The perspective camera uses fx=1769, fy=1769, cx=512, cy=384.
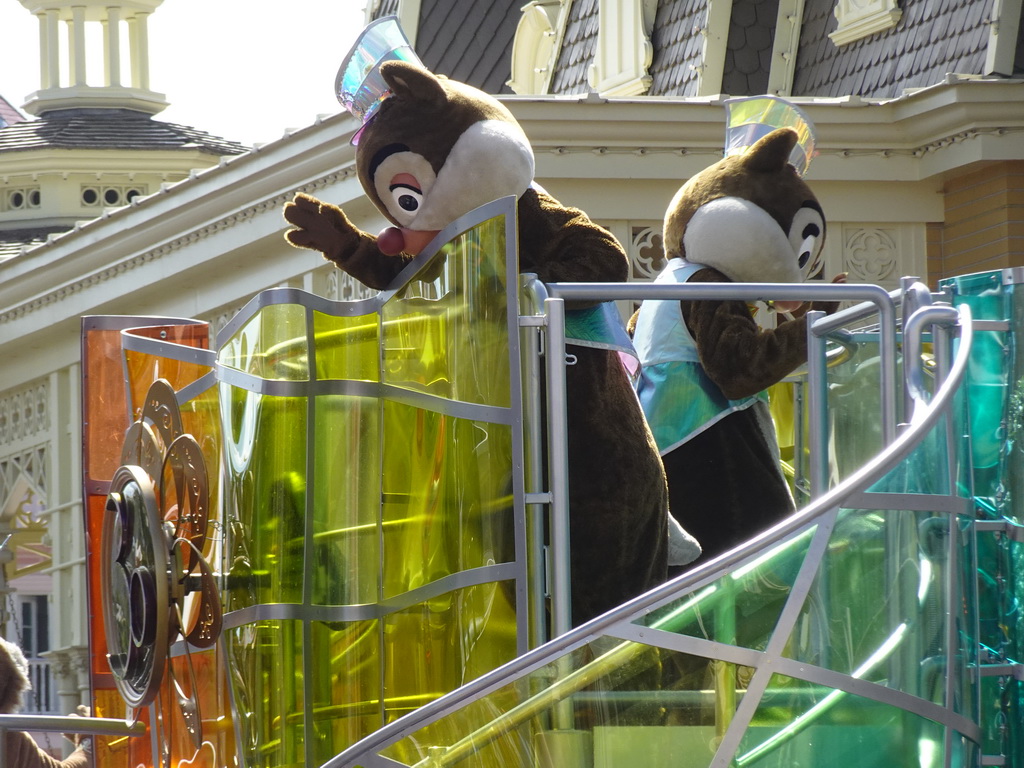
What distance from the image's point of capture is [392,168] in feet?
13.7

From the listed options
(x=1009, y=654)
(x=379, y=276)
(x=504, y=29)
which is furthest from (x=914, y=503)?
(x=504, y=29)

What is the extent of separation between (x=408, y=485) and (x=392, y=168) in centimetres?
97

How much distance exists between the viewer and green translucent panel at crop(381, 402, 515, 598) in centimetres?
331

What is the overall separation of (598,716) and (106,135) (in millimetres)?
15539

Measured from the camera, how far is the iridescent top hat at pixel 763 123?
16.6 ft

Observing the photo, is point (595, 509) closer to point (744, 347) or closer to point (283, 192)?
point (744, 347)

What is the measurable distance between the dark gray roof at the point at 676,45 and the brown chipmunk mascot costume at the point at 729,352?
4.08m

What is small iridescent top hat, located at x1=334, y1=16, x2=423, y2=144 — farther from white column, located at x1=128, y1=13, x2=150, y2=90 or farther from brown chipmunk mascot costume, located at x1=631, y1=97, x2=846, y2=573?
white column, located at x1=128, y1=13, x2=150, y2=90

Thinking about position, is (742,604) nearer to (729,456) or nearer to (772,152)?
(729,456)

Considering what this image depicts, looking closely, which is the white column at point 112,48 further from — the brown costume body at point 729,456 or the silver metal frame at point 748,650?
the silver metal frame at point 748,650

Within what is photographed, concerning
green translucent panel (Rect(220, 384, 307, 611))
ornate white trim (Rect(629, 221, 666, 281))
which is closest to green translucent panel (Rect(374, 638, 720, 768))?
green translucent panel (Rect(220, 384, 307, 611))

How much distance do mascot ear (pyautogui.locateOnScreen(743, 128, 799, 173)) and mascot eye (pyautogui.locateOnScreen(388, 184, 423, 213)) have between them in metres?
1.03

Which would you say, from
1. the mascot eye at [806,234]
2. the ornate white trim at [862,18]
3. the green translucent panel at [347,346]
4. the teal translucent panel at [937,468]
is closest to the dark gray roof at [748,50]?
the ornate white trim at [862,18]

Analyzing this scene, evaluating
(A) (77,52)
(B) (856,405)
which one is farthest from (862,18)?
(A) (77,52)
